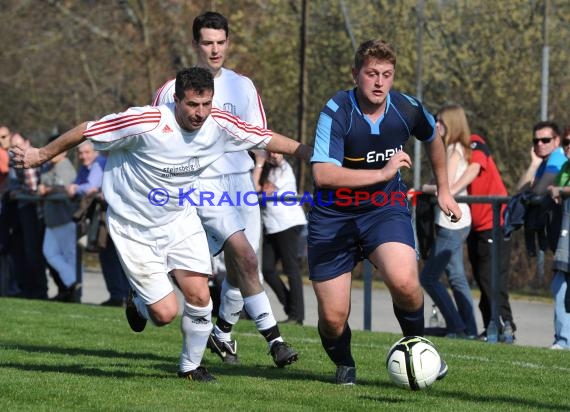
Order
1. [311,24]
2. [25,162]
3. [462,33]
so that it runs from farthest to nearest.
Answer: [311,24] < [462,33] < [25,162]

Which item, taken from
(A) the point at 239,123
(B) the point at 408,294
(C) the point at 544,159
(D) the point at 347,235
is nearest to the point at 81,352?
(A) the point at 239,123

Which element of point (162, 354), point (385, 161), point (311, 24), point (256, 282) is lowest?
point (162, 354)

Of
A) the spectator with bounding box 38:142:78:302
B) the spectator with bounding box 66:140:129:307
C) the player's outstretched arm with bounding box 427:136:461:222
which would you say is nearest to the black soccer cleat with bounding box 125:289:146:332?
the player's outstretched arm with bounding box 427:136:461:222

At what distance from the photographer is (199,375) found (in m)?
8.23

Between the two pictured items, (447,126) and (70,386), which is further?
(447,126)

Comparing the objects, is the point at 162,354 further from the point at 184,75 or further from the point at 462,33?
the point at 462,33

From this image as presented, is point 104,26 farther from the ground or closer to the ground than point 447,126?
farther from the ground

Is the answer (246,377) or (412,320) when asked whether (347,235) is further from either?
(246,377)

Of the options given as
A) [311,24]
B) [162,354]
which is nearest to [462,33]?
[311,24]

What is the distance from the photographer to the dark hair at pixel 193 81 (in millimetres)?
7875

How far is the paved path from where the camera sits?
14.2 metres

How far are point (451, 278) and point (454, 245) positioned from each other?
337 mm

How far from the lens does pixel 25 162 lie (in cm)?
814

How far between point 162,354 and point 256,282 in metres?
1.31
